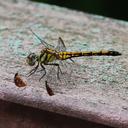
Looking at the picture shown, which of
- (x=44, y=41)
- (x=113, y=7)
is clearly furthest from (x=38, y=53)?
(x=113, y=7)

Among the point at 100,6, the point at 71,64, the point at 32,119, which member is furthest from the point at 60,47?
the point at 100,6

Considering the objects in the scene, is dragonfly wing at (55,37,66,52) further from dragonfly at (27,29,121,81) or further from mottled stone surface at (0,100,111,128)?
mottled stone surface at (0,100,111,128)

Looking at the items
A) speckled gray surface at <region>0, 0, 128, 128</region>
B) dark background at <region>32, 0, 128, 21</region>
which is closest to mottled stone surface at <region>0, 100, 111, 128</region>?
speckled gray surface at <region>0, 0, 128, 128</region>

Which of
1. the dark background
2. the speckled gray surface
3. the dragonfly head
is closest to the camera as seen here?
the speckled gray surface

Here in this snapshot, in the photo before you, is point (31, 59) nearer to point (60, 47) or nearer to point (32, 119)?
point (60, 47)

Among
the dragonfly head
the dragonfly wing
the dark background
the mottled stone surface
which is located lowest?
the mottled stone surface

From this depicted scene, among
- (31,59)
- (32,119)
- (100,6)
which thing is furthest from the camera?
(100,6)

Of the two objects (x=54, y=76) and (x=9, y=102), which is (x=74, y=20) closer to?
(x=54, y=76)
